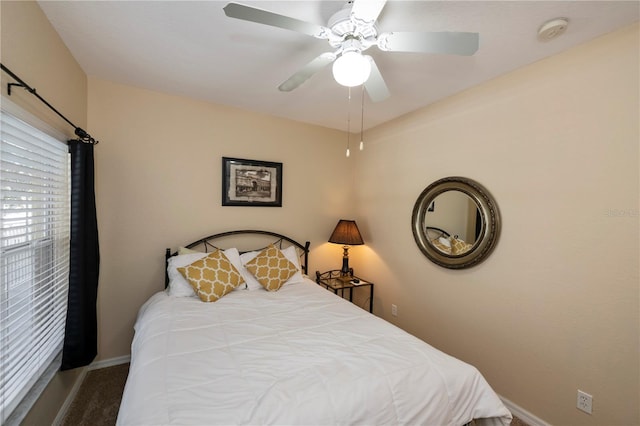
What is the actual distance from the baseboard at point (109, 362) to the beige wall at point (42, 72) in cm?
31

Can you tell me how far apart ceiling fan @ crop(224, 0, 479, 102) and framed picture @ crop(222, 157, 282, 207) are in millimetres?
1784

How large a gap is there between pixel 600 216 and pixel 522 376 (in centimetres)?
127

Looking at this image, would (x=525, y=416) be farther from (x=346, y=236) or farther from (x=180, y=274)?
(x=180, y=274)

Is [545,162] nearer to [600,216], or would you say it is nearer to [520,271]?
Answer: [600,216]

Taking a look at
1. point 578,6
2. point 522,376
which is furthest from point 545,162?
point 522,376

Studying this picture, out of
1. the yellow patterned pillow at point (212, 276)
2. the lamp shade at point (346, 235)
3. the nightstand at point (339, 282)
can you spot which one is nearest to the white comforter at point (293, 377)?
the yellow patterned pillow at point (212, 276)

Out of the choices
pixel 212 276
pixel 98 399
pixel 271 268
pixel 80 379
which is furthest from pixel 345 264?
pixel 80 379

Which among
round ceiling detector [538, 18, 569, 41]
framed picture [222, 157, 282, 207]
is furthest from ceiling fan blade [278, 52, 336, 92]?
framed picture [222, 157, 282, 207]

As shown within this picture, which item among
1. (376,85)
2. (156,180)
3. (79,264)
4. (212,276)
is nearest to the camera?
(376,85)

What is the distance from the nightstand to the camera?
10.9 ft

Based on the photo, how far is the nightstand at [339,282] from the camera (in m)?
3.33

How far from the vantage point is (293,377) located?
1.33 metres

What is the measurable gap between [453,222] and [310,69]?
184cm

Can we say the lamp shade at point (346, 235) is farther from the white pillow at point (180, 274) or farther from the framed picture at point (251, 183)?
the white pillow at point (180, 274)
